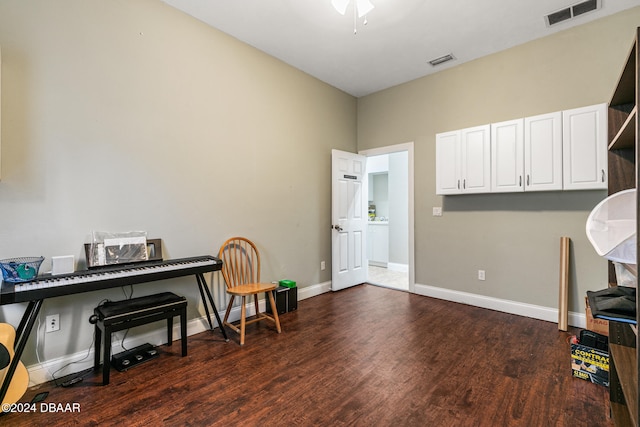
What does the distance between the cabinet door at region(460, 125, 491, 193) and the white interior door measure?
1.54 meters

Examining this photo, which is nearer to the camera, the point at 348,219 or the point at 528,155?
the point at 528,155

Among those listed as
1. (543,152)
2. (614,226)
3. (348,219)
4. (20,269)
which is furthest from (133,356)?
(543,152)

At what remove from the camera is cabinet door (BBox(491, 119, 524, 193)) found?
10.3ft

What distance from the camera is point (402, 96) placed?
4312 millimetres

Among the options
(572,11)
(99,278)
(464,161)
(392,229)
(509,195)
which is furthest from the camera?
A: (392,229)

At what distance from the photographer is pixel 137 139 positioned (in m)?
2.50

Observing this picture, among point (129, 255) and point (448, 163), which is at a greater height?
point (448, 163)

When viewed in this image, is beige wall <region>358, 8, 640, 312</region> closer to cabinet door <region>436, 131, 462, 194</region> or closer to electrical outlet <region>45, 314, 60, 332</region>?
cabinet door <region>436, 131, 462, 194</region>

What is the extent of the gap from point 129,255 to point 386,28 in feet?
10.5

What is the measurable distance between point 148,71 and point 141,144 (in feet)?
2.10

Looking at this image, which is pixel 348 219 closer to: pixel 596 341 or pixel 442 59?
pixel 442 59

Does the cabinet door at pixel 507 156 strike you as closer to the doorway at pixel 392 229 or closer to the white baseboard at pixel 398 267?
the doorway at pixel 392 229

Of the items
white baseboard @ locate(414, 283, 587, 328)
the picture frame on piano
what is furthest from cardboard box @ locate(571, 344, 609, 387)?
the picture frame on piano

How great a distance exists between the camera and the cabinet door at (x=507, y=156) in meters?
3.14
